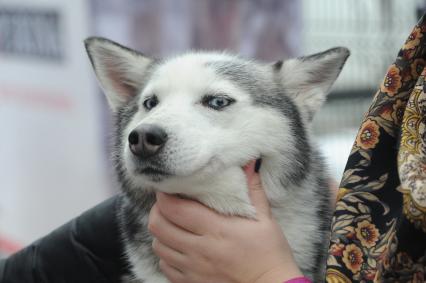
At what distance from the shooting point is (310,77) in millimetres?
1744

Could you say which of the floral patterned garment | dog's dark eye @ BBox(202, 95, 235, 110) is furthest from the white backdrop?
the floral patterned garment

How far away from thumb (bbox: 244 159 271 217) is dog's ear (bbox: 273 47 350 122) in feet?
1.01

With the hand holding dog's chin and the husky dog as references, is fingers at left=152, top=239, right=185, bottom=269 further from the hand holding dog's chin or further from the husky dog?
the husky dog

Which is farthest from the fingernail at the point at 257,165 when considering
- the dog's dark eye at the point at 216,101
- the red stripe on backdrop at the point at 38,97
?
the red stripe on backdrop at the point at 38,97

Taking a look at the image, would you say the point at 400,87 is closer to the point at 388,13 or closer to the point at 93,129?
the point at 93,129

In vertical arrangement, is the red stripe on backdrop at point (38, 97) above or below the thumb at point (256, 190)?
below

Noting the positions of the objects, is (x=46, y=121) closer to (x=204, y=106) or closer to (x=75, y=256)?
(x=75, y=256)

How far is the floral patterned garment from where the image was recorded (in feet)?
3.24

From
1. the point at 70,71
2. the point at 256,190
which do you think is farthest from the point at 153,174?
the point at 70,71

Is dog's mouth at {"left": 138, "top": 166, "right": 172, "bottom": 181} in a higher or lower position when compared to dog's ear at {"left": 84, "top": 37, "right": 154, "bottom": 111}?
lower

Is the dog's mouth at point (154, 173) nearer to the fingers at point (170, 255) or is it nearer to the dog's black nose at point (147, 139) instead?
the dog's black nose at point (147, 139)

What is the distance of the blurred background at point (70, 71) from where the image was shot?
3.22m

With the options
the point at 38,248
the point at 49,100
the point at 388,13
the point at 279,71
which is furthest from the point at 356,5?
the point at 38,248

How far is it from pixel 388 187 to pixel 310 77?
0.69 metres
